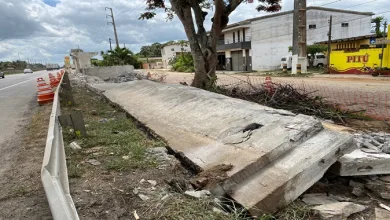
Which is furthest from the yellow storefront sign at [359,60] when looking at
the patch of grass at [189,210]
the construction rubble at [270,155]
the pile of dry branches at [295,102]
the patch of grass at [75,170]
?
the patch of grass at [75,170]

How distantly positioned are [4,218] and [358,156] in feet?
12.4

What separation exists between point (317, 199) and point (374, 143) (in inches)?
60.8

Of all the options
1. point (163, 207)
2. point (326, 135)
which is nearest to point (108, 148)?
point (163, 207)

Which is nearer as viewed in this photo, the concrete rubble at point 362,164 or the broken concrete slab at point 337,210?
the broken concrete slab at point 337,210

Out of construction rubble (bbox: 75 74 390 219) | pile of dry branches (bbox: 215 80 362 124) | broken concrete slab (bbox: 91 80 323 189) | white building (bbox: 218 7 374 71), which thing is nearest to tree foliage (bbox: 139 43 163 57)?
white building (bbox: 218 7 374 71)

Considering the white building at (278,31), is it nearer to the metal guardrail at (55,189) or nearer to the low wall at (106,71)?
the low wall at (106,71)

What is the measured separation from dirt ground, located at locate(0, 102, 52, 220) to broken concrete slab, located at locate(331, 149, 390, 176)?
311cm

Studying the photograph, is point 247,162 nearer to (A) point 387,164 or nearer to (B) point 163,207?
(B) point 163,207

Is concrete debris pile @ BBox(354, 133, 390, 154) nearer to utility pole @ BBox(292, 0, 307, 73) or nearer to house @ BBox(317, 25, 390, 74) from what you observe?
house @ BBox(317, 25, 390, 74)

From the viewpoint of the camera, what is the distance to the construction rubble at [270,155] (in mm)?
2881

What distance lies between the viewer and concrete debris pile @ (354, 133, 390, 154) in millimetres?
3681

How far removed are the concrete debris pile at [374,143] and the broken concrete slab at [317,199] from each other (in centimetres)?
90

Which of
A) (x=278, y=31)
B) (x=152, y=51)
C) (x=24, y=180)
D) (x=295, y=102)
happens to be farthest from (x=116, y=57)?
(x=152, y=51)

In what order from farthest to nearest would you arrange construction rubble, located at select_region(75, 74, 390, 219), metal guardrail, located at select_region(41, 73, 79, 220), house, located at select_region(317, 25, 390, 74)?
house, located at select_region(317, 25, 390, 74), construction rubble, located at select_region(75, 74, 390, 219), metal guardrail, located at select_region(41, 73, 79, 220)
